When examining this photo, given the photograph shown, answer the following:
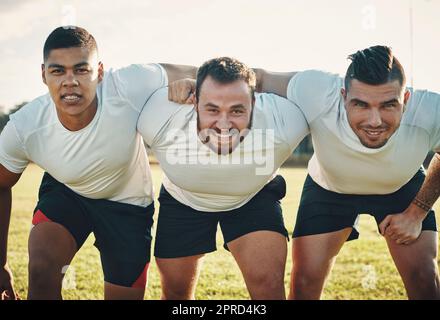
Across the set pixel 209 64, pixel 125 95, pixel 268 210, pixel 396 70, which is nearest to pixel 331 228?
pixel 268 210

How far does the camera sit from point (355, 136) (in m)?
3.81

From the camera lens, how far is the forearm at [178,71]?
3887 mm

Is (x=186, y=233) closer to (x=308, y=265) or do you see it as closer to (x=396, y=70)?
(x=308, y=265)

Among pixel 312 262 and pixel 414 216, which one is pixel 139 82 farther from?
pixel 414 216

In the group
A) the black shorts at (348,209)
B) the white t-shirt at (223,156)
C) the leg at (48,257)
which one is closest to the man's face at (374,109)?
the white t-shirt at (223,156)

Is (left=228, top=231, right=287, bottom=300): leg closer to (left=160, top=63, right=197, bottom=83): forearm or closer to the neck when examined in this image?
(left=160, top=63, right=197, bottom=83): forearm

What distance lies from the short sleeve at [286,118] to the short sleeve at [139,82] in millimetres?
749

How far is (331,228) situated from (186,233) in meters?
1.12

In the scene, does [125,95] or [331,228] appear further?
[331,228]

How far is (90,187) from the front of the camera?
13.1 feet

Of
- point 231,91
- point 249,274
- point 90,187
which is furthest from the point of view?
point 90,187

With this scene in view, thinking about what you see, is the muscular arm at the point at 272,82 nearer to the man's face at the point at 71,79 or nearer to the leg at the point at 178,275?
the man's face at the point at 71,79

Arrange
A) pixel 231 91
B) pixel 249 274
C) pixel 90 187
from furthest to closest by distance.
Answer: pixel 90 187 < pixel 249 274 < pixel 231 91
